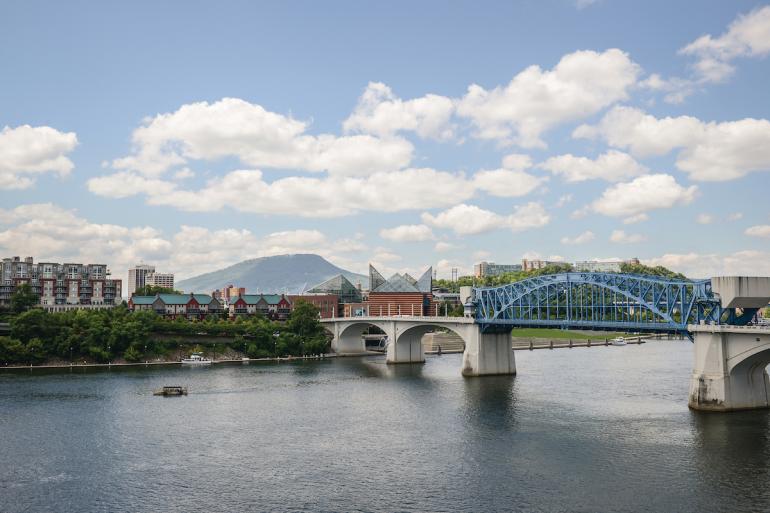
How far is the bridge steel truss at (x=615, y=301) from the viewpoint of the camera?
282 ft

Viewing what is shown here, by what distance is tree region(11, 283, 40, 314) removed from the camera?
174m

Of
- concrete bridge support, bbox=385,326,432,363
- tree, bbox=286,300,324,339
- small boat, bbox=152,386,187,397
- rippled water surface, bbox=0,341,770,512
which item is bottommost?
rippled water surface, bbox=0,341,770,512

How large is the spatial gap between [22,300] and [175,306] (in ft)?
126

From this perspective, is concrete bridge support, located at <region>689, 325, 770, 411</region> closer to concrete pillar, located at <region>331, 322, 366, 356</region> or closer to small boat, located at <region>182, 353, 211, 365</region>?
small boat, located at <region>182, 353, 211, 365</region>

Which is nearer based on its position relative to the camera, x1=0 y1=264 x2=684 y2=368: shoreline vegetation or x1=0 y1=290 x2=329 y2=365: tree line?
x1=0 y1=264 x2=684 y2=368: shoreline vegetation

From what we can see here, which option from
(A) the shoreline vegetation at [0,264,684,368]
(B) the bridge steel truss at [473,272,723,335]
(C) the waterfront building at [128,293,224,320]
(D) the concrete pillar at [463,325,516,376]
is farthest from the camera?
(C) the waterfront building at [128,293,224,320]

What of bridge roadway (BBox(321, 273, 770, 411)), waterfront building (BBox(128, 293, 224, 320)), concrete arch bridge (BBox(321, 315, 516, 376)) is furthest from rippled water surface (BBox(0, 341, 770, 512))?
waterfront building (BBox(128, 293, 224, 320))

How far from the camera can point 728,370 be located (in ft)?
256

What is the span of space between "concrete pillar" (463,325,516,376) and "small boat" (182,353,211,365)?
5892cm

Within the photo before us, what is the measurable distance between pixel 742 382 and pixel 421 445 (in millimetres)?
40326

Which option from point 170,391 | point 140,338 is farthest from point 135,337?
point 170,391

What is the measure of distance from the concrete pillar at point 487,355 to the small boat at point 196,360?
193ft

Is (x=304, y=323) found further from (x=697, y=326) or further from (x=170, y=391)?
(x=697, y=326)

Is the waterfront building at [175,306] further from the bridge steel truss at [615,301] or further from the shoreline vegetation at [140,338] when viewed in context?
the bridge steel truss at [615,301]
